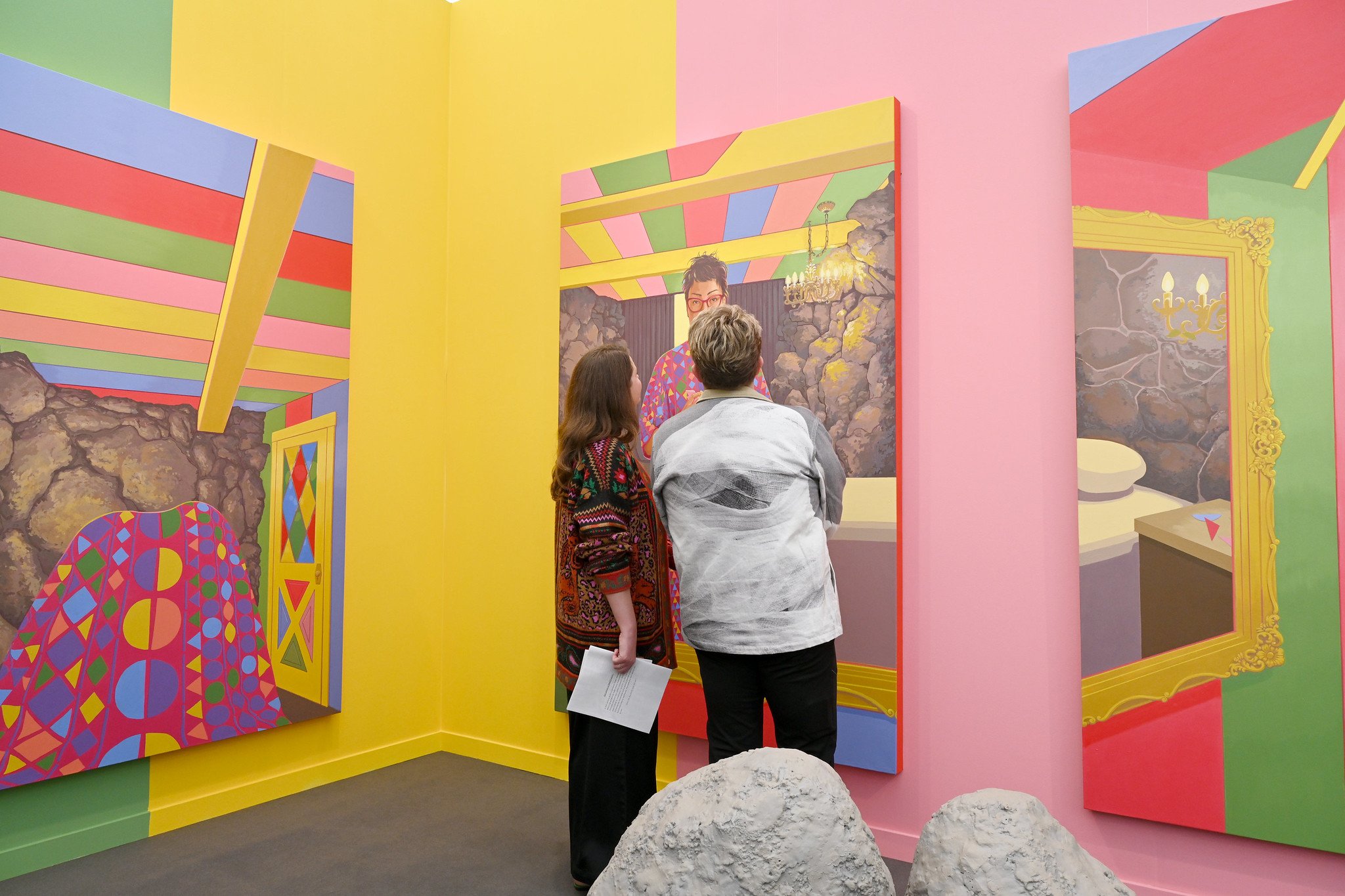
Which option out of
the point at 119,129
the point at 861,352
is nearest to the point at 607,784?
the point at 861,352

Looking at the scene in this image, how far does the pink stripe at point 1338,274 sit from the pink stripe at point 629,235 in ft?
6.24

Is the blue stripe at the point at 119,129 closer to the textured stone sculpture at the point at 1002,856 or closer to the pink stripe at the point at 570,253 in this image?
the pink stripe at the point at 570,253

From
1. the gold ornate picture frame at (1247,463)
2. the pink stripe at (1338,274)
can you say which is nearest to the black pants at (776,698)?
the gold ornate picture frame at (1247,463)

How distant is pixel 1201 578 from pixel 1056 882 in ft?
4.00

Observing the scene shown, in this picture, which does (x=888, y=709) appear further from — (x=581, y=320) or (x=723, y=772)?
(x=581, y=320)

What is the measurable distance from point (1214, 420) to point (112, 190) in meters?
3.15

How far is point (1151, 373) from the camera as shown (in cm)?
230

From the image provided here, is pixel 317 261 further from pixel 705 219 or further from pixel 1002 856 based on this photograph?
pixel 1002 856

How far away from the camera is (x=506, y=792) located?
3129mm

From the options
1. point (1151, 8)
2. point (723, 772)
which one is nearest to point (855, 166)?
point (1151, 8)

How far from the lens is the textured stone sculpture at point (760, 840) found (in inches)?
53.7

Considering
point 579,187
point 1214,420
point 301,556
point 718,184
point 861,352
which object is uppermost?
point 579,187

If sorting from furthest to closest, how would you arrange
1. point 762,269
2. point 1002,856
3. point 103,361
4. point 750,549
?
point 762,269 → point 103,361 → point 750,549 → point 1002,856

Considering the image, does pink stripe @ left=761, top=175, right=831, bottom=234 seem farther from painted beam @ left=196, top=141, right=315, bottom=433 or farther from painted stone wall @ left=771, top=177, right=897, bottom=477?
painted beam @ left=196, top=141, right=315, bottom=433
